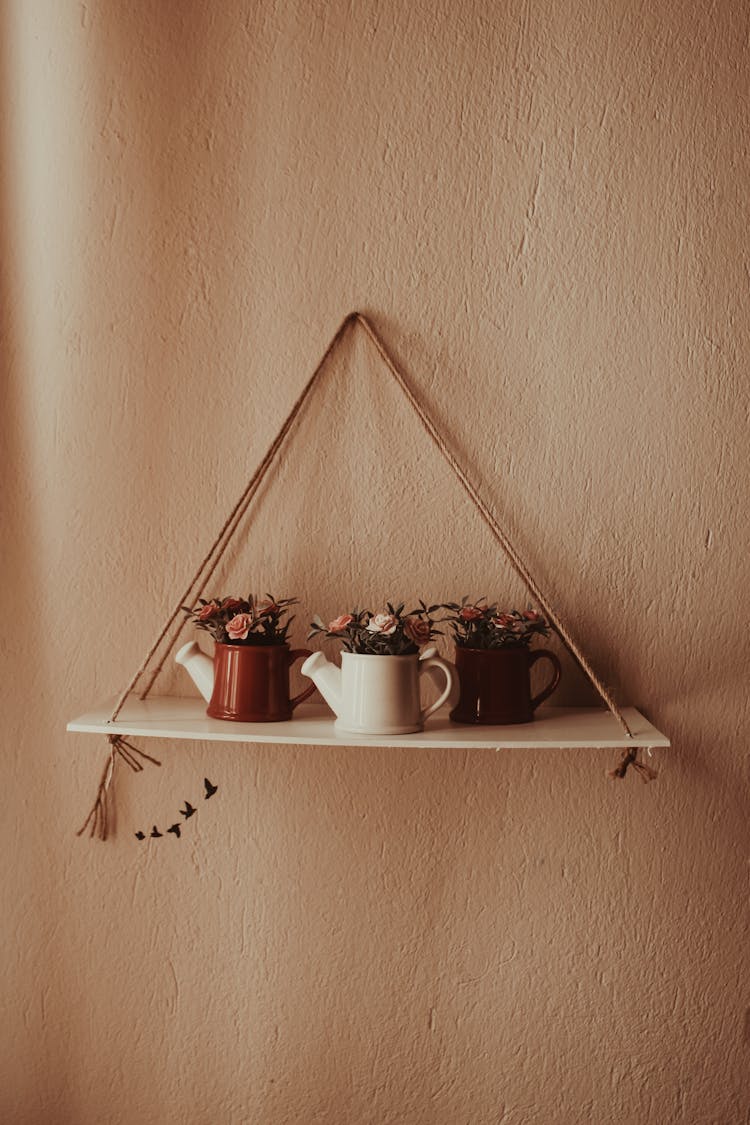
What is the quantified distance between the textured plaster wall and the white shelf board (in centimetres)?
9

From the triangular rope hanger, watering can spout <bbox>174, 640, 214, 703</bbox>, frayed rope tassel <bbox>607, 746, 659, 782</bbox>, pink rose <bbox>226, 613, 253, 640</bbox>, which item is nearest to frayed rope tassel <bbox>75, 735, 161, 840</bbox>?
the triangular rope hanger

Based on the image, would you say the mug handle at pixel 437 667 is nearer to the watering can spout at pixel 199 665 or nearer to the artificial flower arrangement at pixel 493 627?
the artificial flower arrangement at pixel 493 627

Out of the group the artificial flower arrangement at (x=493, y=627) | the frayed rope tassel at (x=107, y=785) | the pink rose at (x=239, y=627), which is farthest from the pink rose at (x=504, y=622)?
the frayed rope tassel at (x=107, y=785)

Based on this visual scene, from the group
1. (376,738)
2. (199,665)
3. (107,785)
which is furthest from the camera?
(107,785)

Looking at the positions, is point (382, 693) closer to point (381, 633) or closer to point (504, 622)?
point (381, 633)

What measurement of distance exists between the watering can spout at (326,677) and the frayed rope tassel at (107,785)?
0.95 feet

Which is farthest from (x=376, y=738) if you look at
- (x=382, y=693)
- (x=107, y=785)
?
(x=107, y=785)

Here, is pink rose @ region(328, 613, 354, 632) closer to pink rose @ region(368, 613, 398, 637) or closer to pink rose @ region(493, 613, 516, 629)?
pink rose @ region(368, 613, 398, 637)

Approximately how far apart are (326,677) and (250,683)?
0.09m

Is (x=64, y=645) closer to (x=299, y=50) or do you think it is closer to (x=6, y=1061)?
(x=6, y=1061)

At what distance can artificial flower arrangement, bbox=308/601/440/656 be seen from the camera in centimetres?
125

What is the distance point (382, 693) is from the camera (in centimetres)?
124

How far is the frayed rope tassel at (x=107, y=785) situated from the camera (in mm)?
1429

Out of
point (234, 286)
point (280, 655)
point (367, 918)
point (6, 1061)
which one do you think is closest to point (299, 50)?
point (234, 286)
